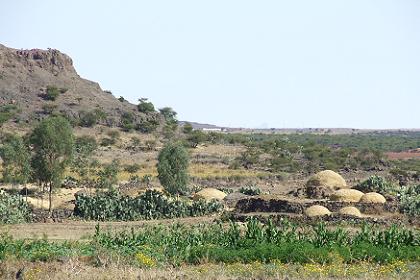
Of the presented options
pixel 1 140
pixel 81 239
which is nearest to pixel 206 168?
pixel 1 140

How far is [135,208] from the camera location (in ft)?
114

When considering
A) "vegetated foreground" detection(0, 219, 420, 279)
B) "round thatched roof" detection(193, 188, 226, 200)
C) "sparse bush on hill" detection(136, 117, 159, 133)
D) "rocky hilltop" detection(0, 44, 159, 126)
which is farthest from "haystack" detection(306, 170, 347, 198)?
"sparse bush on hill" detection(136, 117, 159, 133)

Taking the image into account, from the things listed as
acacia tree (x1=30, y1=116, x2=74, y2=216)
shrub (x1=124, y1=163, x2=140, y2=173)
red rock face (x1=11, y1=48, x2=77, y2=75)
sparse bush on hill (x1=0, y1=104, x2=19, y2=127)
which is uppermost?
red rock face (x1=11, y1=48, x2=77, y2=75)

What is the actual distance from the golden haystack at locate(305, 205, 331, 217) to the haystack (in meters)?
6.50

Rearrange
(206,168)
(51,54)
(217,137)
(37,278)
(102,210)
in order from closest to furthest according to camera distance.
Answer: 1. (37,278)
2. (102,210)
3. (206,168)
4. (217,137)
5. (51,54)

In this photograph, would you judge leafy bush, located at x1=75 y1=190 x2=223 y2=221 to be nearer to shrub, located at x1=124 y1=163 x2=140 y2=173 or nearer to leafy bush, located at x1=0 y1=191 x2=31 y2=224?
leafy bush, located at x1=0 y1=191 x2=31 y2=224

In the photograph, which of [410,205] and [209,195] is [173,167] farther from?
[410,205]

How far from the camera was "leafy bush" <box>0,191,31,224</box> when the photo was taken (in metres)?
31.1

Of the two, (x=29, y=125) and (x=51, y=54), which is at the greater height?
(x=51, y=54)

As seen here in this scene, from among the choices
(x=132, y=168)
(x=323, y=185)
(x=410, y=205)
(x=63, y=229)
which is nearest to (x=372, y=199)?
(x=410, y=205)

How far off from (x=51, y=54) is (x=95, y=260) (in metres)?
93.5

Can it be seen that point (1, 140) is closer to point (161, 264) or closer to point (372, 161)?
point (372, 161)

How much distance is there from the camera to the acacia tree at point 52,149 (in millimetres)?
34906

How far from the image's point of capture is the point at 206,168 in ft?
220
